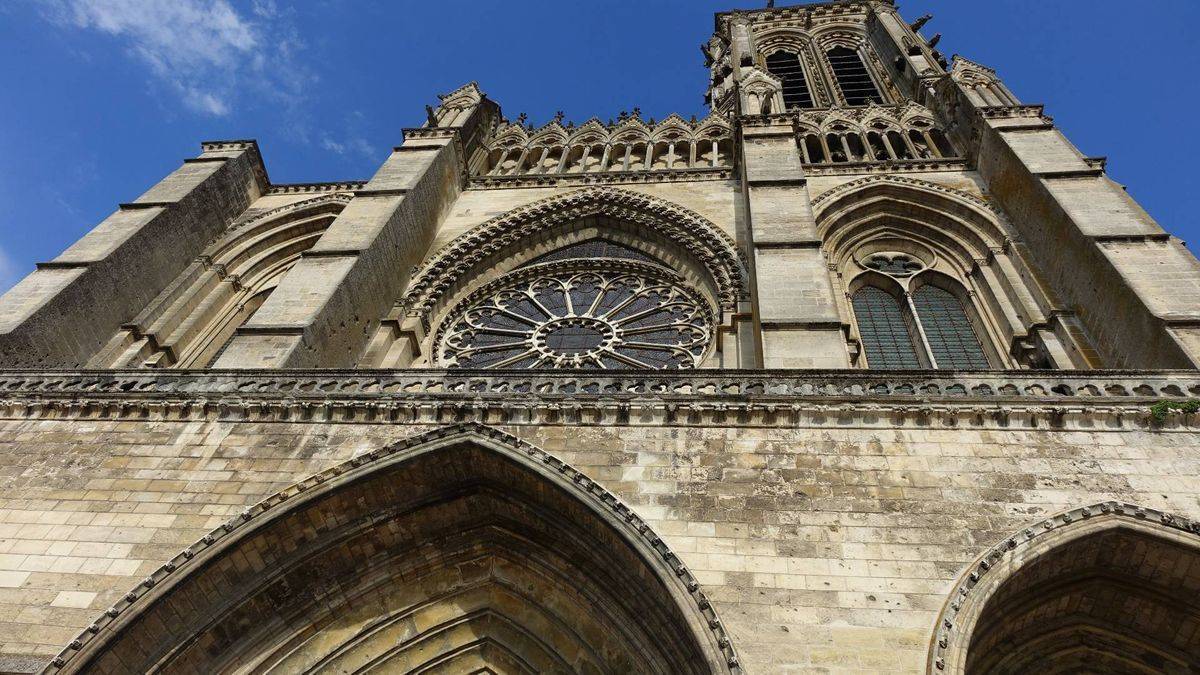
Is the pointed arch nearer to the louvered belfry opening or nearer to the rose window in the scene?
the rose window

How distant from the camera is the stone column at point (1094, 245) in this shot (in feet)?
24.5

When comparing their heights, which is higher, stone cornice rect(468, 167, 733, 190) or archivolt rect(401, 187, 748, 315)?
stone cornice rect(468, 167, 733, 190)

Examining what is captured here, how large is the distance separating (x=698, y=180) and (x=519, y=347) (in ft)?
15.0

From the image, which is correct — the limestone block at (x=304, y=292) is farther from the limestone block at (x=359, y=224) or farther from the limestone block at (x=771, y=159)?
the limestone block at (x=771, y=159)

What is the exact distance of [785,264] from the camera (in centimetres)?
885

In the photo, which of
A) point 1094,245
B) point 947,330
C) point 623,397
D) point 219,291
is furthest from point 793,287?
point 219,291

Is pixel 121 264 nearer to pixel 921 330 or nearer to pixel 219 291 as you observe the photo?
pixel 219 291

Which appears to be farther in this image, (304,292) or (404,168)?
(404,168)

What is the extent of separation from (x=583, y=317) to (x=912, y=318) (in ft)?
15.1

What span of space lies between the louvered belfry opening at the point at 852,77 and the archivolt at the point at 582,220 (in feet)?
28.5

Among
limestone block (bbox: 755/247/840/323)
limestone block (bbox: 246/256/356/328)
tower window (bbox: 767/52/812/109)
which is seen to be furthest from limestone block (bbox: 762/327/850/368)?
tower window (bbox: 767/52/812/109)

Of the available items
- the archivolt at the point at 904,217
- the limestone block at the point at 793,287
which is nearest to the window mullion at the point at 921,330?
the archivolt at the point at 904,217

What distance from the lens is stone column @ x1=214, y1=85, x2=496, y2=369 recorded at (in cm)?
838

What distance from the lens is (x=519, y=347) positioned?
1066 centimetres
